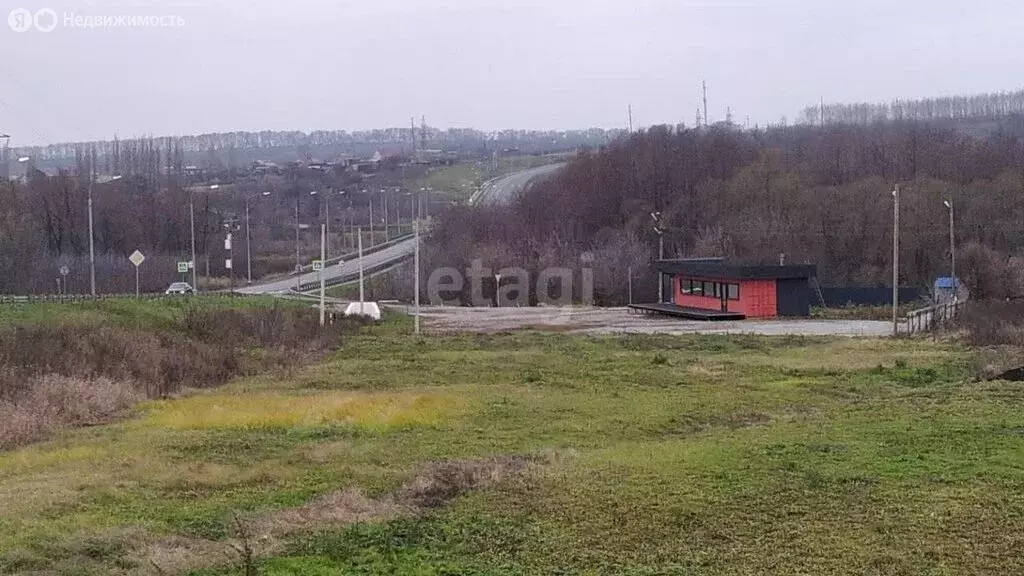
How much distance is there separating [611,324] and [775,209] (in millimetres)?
30736

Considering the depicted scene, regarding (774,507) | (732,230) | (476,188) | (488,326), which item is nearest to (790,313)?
(488,326)

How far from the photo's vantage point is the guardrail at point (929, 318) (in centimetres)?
3221

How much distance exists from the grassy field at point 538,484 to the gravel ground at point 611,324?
1611 centimetres

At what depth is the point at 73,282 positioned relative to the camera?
52688mm

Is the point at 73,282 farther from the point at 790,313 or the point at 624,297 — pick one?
the point at 790,313

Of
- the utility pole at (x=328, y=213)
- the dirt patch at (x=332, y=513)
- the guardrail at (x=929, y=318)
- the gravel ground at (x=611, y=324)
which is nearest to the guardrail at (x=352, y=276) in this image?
the utility pole at (x=328, y=213)

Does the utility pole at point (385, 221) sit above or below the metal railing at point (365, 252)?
above

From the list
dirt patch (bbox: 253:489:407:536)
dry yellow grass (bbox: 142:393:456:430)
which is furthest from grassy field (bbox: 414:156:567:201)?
dirt patch (bbox: 253:489:407:536)

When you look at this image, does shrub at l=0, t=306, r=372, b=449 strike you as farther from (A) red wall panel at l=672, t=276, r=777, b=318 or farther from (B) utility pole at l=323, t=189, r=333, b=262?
(B) utility pole at l=323, t=189, r=333, b=262

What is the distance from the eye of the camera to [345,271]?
64.0 metres

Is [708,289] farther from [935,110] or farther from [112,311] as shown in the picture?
[935,110]

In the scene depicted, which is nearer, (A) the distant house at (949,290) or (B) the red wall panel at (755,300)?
(B) the red wall panel at (755,300)

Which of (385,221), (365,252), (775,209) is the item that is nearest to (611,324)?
(775,209)

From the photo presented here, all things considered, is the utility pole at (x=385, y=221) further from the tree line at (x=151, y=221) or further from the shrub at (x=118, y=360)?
the shrub at (x=118, y=360)
